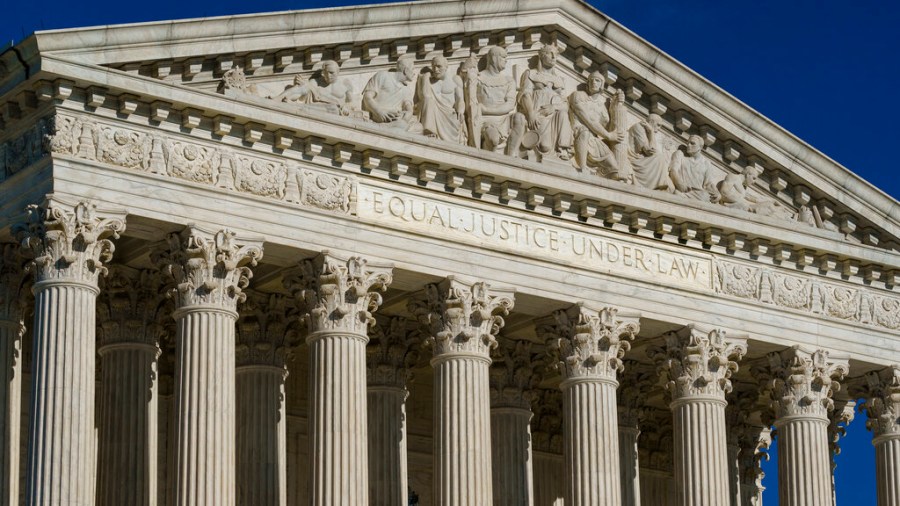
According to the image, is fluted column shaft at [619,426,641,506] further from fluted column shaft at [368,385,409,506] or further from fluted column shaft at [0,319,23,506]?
fluted column shaft at [0,319,23,506]

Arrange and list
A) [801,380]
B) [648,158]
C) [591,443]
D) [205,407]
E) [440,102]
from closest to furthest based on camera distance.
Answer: [205,407] < [440,102] < [591,443] < [648,158] < [801,380]

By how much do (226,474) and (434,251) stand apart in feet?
27.1

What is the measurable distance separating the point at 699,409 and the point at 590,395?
11.6 ft

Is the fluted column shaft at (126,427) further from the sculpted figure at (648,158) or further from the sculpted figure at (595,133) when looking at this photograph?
the sculpted figure at (648,158)

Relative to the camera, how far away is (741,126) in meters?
61.2

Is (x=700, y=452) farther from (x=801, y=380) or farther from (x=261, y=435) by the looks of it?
(x=261, y=435)

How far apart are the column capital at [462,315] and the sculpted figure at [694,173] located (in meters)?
7.08

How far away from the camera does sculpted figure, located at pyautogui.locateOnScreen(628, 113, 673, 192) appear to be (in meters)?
59.2

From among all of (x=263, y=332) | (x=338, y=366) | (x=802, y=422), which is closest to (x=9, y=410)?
(x=338, y=366)

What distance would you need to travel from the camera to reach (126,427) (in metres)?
52.8

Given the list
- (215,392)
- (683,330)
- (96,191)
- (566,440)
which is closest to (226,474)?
(215,392)

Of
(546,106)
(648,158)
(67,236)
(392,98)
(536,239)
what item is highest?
(546,106)

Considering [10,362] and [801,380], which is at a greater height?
[801,380]

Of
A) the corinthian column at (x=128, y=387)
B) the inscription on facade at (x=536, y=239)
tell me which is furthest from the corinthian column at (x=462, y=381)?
the corinthian column at (x=128, y=387)
